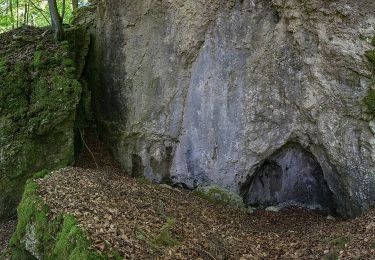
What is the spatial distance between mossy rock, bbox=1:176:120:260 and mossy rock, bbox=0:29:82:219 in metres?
2.00

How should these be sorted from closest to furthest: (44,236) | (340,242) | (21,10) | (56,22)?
(340,242), (44,236), (56,22), (21,10)

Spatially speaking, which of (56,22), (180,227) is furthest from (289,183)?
(56,22)

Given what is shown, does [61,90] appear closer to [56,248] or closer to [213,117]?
[213,117]

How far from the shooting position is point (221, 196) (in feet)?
33.2

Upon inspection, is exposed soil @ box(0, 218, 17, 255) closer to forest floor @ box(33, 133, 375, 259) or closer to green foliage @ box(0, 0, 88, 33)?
forest floor @ box(33, 133, 375, 259)

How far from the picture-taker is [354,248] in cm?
596

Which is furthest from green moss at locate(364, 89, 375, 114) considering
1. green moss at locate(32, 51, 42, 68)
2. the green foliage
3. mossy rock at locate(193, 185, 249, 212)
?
the green foliage

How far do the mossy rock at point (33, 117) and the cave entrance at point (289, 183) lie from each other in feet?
15.7

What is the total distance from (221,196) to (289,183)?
6.48 feet

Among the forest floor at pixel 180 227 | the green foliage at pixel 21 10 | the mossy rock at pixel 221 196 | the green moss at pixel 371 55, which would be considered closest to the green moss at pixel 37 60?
the forest floor at pixel 180 227

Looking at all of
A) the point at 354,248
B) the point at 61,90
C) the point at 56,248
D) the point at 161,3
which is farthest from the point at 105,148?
the point at 354,248

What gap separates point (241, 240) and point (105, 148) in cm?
568

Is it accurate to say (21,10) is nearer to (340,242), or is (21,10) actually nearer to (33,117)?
(33,117)

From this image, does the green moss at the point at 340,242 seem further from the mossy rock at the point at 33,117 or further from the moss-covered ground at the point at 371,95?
the mossy rock at the point at 33,117
